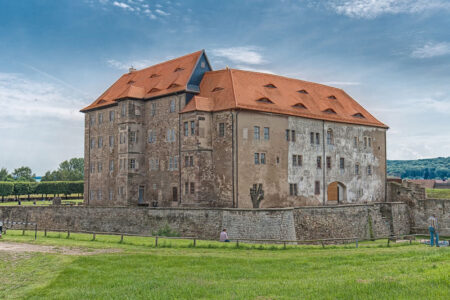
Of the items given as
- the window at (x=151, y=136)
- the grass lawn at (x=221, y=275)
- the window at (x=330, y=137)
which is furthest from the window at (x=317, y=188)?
the grass lawn at (x=221, y=275)

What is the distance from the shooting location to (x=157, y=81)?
51438 mm

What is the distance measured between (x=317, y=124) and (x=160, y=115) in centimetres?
1651

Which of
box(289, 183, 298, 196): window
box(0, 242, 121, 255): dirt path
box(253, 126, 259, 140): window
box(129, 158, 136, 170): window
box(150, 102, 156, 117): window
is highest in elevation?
box(150, 102, 156, 117): window

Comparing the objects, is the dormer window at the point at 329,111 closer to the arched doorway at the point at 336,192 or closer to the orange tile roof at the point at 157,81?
the arched doorway at the point at 336,192

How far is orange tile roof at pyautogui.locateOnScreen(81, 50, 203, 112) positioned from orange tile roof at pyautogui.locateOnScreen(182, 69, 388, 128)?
224 cm

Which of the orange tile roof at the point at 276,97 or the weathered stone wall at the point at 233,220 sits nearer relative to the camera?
the weathered stone wall at the point at 233,220

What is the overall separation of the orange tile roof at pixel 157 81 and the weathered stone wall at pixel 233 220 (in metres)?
13.4

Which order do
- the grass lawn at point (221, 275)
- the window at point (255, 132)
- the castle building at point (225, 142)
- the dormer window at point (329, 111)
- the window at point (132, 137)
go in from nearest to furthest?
the grass lawn at point (221, 275) → the castle building at point (225, 142) → the window at point (255, 132) → the window at point (132, 137) → the dormer window at point (329, 111)

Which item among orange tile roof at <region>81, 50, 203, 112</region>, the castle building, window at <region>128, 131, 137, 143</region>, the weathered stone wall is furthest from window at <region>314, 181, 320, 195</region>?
window at <region>128, 131, 137, 143</region>

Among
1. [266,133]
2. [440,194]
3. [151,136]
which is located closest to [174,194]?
[151,136]

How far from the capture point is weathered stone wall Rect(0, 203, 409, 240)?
3550 cm

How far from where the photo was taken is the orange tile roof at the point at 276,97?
44812mm

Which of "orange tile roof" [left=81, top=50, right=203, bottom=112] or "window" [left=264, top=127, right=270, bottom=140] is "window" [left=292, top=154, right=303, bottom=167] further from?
"orange tile roof" [left=81, top=50, right=203, bottom=112]

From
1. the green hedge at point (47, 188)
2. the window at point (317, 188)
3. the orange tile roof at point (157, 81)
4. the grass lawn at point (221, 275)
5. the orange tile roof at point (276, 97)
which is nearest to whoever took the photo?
the grass lawn at point (221, 275)
